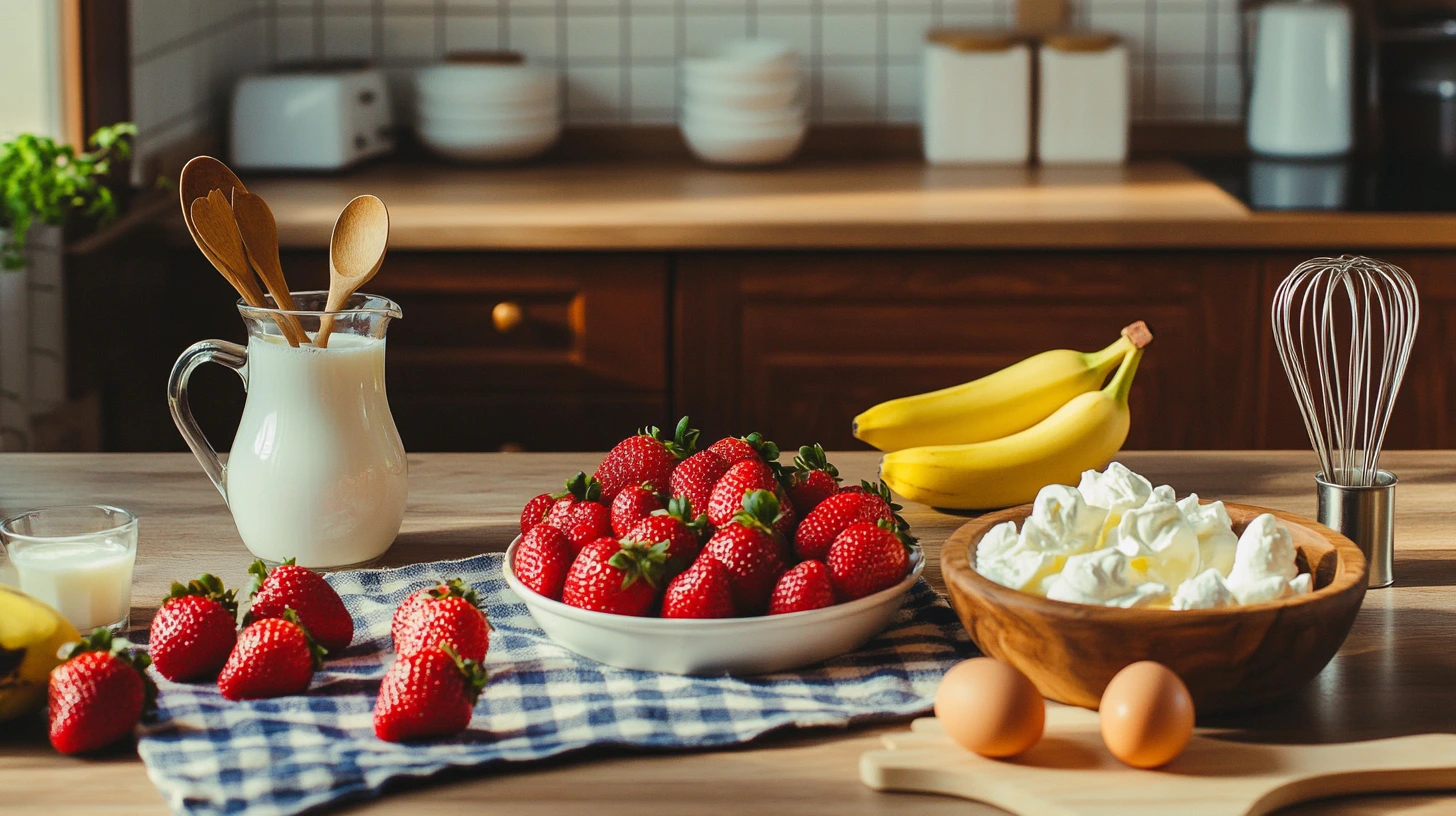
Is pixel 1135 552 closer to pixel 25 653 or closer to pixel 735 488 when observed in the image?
pixel 735 488

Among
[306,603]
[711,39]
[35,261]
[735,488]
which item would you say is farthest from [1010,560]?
[711,39]

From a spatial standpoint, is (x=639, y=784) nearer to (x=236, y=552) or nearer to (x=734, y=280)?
(x=236, y=552)

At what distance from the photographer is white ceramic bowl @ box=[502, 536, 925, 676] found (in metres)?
0.86

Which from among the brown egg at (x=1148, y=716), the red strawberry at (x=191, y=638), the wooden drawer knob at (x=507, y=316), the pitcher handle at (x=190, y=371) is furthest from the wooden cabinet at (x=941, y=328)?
the brown egg at (x=1148, y=716)

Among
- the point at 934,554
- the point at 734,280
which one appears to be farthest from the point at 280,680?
the point at 734,280

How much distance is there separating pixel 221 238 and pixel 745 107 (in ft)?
5.60

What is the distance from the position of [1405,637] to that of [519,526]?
604mm

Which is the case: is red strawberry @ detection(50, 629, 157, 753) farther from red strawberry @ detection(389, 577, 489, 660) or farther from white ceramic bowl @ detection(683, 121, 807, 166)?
white ceramic bowl @ detection(683, 121, 807, 166)

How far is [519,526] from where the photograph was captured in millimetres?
1173

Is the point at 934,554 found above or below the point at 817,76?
below

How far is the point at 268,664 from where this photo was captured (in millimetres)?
842

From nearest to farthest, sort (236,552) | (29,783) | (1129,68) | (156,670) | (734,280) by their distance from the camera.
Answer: (29,783)
(156,670)
(236,552)
(734,280)
(1129,68)

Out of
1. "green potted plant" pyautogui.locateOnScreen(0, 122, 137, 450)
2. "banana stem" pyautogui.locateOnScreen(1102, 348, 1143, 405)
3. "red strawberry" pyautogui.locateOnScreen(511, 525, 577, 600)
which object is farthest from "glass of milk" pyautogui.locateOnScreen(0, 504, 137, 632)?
"green potted plant" pyautogui.locateOnScreen(0, 122, 137, 450)

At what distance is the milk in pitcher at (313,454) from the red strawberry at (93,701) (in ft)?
0.86
